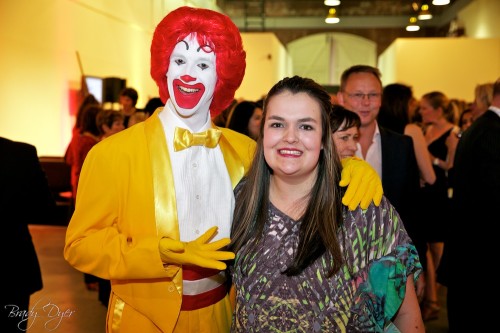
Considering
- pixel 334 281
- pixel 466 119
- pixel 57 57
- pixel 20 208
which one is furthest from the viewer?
pixel 57 57

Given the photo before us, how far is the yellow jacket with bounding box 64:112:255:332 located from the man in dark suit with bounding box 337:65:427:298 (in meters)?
1.33

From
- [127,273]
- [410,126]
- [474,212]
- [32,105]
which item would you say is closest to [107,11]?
[32,105]

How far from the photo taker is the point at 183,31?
2.04 metres

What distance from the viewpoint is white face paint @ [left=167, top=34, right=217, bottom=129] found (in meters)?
2.01

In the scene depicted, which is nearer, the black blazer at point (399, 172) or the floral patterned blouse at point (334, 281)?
the floral patterned blouse at point (334, 281)

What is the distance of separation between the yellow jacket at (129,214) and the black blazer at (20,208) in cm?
60

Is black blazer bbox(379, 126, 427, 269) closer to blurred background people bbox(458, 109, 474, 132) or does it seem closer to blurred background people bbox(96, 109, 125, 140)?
blurred background people bbox(96, 109, 125, 140)

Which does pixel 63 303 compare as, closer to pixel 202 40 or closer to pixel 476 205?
pixel 476 205

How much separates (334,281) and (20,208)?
145 cm

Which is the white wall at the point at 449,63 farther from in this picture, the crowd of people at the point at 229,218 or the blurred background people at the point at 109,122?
the crowd of people at the point at 229,218

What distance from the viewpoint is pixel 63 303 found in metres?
4.60

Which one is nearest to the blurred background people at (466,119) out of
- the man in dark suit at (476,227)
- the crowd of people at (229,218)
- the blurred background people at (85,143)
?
the man in dark suit at (476,227)

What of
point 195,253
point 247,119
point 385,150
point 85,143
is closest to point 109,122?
point 85,143

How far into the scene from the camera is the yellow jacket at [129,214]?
1903 millimetres
